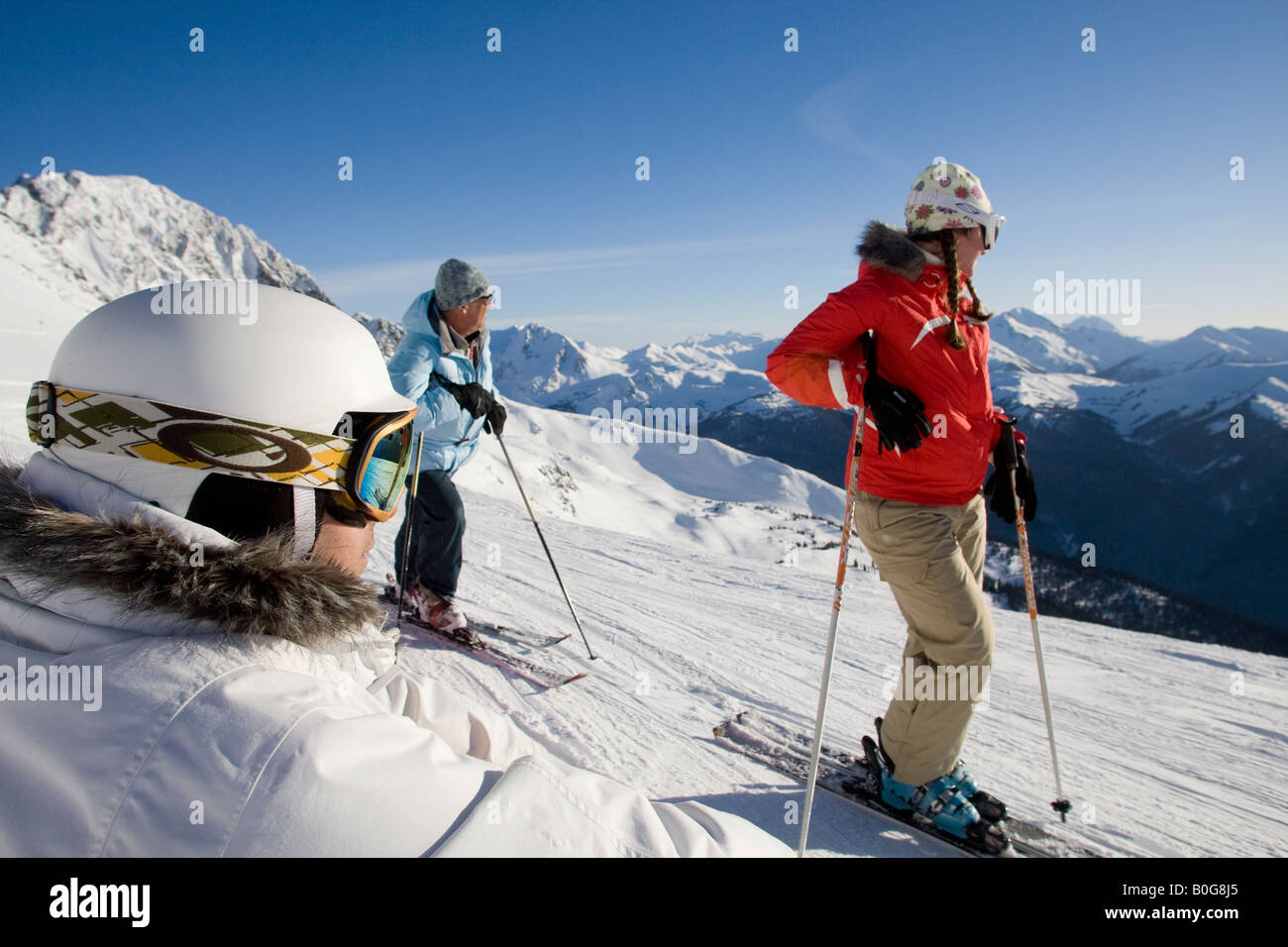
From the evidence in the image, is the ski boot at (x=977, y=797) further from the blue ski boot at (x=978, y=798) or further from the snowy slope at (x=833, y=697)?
the snowy slope at (x=833, y=697)

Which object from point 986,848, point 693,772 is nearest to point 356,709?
point 693,772

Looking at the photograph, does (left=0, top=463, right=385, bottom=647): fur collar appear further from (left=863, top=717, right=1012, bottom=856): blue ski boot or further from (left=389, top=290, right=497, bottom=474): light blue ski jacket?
(left=389, top=290, right=497, bottom=474): light blue ski jacket

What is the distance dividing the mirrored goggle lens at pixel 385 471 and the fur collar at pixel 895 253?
2.20m

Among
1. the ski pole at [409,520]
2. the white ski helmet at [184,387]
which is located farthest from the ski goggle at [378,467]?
the ski pole at [409,520]

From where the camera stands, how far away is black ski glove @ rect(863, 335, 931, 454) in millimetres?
2736

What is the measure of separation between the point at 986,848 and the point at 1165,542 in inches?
8647

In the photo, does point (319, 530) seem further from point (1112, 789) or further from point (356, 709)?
point (1112, 789)

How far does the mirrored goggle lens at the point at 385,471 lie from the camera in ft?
5.69

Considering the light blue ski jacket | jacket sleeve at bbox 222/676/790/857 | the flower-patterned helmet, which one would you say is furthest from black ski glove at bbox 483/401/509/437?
jacket sleeve at bbox 222/676/790/857

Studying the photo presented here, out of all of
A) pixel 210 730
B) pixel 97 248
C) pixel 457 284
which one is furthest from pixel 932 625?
pixel 97 248

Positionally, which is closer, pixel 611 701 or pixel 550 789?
pixel 550 789

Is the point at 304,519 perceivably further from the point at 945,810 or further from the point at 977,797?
the point at 977,797

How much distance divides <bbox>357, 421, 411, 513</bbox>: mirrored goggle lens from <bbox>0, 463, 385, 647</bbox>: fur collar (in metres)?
0.35
